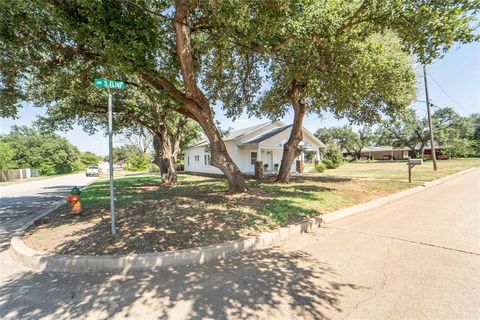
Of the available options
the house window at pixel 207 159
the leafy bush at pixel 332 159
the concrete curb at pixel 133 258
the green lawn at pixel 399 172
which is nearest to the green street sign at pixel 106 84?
the concrete curb at pixel 133 258

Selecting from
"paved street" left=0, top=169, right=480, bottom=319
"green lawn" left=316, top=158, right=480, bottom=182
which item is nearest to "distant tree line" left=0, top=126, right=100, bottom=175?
"green lawn" left=316, top=158, right=480, bottom=182

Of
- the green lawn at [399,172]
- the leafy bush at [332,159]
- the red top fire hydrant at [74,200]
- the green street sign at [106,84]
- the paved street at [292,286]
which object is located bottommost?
the paved street at [292,286]

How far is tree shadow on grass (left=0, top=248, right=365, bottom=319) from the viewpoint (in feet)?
8.59

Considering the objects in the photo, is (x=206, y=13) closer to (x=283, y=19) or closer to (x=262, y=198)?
(x=283, y=19)

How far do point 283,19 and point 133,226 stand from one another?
6.41 meters

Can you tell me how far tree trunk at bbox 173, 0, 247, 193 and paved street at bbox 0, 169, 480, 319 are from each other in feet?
14.2

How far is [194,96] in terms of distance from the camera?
776 centimetres

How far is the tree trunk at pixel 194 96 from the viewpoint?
6.51m

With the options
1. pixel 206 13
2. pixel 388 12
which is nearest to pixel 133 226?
pixel 206 13

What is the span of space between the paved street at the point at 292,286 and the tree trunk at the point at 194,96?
4.31m

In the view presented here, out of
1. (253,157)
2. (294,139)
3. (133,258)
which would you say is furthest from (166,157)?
(133,258)

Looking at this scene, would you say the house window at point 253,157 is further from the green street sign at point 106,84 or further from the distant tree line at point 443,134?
the distant tree line at point 443,134

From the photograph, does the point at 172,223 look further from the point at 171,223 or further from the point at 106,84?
the point at 106,84

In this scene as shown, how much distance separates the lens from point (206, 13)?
7.09 m
